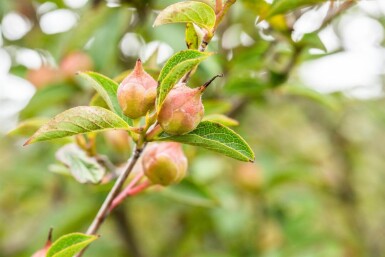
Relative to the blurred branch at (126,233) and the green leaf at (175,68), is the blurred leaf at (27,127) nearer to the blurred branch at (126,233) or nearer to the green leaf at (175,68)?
the green leaf at (175,68)

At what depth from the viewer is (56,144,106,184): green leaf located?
87cm

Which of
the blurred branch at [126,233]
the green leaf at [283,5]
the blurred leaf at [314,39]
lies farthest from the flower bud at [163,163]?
the blurred branch at [126,233]

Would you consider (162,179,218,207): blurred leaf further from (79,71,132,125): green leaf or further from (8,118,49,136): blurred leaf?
(79,71,132,125): green leaf

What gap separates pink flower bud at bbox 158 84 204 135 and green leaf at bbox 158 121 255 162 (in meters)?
0.03

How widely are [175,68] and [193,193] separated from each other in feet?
2.21

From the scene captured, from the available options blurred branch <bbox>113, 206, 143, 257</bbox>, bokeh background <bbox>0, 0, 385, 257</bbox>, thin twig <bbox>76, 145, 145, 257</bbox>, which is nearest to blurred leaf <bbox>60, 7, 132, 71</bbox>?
bokeh background <bbox>0, 0, 385, 257</bbox>

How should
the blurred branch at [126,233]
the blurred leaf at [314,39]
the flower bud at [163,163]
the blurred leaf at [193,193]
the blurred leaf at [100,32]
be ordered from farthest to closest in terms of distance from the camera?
1. the blurred branch at [126,233]
2. the blurred leaf at [100,32]
3. the blurred leaf at [193,193]
4. the blurred leaf at [314,39]
5. the flower bud at [163,163]

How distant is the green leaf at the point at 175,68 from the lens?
2.11 feet

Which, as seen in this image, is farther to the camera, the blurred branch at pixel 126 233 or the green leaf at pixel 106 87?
the blurred branch at pixel 126 233

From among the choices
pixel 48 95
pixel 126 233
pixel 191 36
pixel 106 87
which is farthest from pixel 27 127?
pixel 126 233

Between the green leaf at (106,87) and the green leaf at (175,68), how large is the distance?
102 mm

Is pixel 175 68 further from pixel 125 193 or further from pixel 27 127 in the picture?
pixel 27 127

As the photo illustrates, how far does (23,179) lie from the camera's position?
6.83 ft

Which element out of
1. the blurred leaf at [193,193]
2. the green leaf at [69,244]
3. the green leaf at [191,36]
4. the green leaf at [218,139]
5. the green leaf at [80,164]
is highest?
the green leaf at [191,36]
